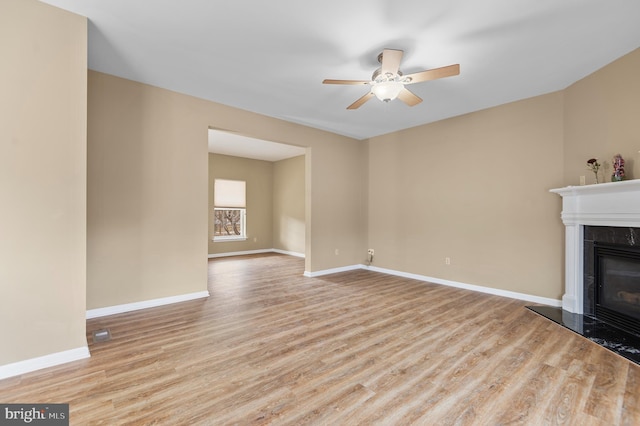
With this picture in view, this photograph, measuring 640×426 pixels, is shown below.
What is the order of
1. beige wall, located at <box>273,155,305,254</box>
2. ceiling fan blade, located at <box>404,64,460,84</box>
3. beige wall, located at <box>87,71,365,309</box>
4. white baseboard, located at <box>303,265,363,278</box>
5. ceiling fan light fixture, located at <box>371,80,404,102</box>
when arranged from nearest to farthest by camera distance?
ceiling fan blade, located at <box>404,64,460,84</box> < ceiling fan light fixture, located at <box>371,80,404,102</box> < beige wall, located at <box>87,71,365,309</box> < white baseboard, located at <box>303,265,363,278</box> < beige wall, located at <box>273,155,305,254</box>

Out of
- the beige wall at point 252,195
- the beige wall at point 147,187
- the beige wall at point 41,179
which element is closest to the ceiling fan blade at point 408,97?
the beige wall at point 147,187

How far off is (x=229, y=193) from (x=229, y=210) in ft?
1.60

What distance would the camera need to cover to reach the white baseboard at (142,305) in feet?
10.8

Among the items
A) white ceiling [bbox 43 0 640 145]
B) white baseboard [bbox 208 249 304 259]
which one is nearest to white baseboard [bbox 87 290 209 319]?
white ceiling [bbox 43 0 640 145]

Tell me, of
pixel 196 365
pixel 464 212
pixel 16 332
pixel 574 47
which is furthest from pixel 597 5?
pixel 16 332

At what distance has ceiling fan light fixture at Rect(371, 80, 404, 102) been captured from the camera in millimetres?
2801

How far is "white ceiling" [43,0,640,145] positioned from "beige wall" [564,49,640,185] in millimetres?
162

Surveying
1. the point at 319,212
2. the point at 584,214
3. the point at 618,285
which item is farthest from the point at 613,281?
the point at 319,212

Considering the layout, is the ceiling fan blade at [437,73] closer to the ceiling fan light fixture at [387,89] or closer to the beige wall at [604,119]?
the ceiling fan light fixture at [387,89]

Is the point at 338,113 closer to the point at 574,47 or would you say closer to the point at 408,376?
the point at 574,47

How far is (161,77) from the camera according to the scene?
3.42 metres

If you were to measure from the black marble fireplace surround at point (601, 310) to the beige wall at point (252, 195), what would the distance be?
6778 mm

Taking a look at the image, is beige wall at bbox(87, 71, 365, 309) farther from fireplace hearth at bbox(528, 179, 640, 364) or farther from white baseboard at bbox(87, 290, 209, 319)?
fireplace hearth at bbox(528, 179, 640, 364)

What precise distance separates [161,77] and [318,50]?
6.49ft
